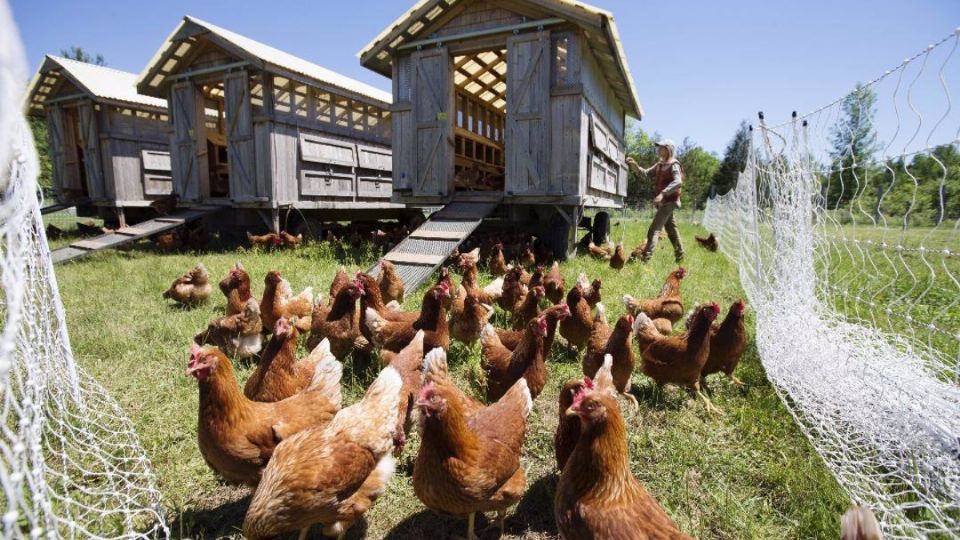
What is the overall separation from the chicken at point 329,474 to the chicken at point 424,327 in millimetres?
1091

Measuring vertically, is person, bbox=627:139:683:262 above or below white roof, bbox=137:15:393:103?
below

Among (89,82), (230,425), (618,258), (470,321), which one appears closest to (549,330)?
(470,321)

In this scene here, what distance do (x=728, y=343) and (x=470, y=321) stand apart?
2042 millimetres

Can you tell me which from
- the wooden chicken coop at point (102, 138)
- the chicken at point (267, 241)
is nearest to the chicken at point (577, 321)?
the chicken at point (267, 241)

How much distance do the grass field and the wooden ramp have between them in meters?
1.92

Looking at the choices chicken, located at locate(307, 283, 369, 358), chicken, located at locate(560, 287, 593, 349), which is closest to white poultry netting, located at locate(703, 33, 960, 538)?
chicken, located at locate(560, 287, 593, 349)

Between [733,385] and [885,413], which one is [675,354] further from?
[885,413]

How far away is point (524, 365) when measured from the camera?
2.78 m

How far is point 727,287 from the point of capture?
6.34 m

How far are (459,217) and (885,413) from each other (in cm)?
598

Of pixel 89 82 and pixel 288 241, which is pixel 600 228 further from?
pixel 89 82

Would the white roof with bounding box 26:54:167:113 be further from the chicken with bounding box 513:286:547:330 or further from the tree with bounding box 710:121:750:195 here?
the tree with bounding box 710:121:750:195

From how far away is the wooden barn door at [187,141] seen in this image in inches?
389

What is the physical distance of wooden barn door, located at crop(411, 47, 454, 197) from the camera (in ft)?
24.8
